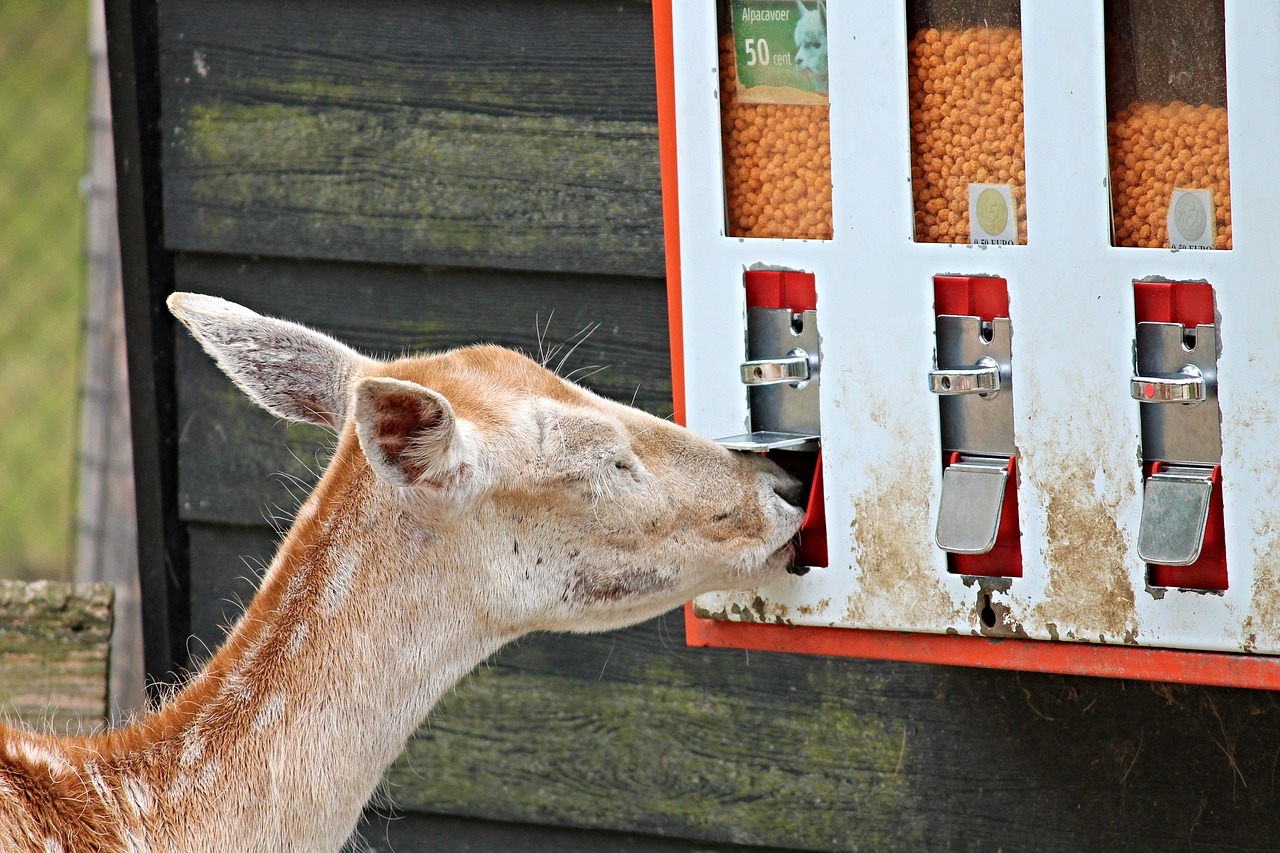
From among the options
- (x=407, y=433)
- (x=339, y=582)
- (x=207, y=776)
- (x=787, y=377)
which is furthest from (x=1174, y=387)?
(x=207, y=776)

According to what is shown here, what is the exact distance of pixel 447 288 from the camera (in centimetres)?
323

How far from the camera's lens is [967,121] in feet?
7.35

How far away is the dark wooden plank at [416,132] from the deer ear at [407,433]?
0.92 meters

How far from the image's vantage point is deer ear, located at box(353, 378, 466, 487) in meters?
2.05

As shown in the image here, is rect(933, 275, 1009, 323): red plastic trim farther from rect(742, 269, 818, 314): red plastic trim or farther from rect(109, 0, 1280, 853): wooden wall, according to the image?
rect(109, 0, 1280, 853): wooden wall

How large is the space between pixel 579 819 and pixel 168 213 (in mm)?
1586

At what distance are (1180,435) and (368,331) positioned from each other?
1778 mm

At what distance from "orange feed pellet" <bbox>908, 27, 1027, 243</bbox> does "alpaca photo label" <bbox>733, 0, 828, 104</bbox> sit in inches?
6.0

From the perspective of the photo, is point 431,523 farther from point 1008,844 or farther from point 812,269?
point 1008,844

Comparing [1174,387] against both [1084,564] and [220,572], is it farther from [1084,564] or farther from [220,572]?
[220,572]

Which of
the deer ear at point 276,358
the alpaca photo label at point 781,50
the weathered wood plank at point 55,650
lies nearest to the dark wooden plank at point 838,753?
the weathered wood plank at point 55,650

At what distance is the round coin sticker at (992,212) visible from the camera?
223 cm

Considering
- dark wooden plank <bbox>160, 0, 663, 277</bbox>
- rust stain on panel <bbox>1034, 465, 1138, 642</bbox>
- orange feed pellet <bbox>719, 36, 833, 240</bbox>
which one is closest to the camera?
rust stain on panel <bbox>1034, 465, 1138, 642</bbox>

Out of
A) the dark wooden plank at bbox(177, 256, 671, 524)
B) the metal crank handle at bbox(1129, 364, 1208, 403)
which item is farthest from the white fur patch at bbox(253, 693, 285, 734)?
the metal crank handle at bbox(1129, 364, 1208, 403)
